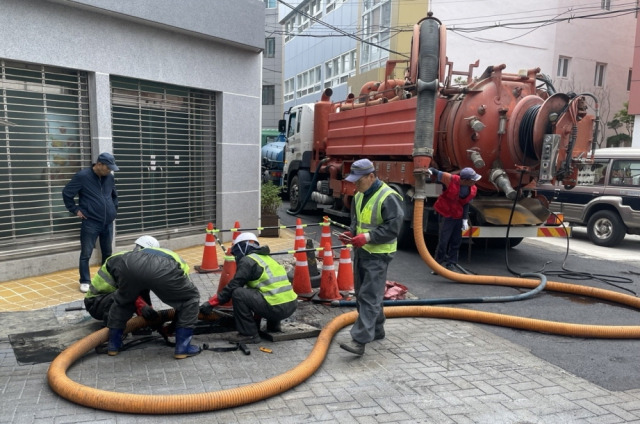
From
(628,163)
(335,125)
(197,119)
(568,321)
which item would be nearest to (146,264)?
→ (568,321)

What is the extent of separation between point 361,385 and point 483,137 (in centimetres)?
511

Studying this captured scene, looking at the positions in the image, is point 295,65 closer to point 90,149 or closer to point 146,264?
point 90,149

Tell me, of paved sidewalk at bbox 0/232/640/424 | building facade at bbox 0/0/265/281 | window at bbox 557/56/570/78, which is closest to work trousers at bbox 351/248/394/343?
paved sidewalk at bbox 0/232/640/424

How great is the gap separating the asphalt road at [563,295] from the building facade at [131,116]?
358 centimetres

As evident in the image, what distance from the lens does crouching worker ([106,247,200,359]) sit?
150 inches

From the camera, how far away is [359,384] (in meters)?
3.76

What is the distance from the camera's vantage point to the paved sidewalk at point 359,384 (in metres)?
3.27

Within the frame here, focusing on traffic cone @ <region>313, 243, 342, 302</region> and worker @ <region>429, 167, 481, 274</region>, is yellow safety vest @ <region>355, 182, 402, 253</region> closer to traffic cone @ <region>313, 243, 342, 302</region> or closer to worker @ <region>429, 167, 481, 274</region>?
traffic cone @ <region>313, 243, 342, 302</region>

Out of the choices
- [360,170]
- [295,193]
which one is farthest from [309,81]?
[360,170]

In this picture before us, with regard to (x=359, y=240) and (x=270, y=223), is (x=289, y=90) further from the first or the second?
(x=359, y=240)

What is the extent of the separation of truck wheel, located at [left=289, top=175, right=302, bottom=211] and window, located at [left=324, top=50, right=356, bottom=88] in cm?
1534

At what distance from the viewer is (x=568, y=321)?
5.47 m

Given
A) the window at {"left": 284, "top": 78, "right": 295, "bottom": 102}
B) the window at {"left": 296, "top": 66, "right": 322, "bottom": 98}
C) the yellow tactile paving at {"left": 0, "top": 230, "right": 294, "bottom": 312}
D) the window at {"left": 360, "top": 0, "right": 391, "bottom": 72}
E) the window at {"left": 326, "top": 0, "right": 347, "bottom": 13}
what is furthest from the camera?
the window at {"left": 284, "top": 78, "right": 295, "bottom": 102}

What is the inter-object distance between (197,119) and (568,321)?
248 inches
